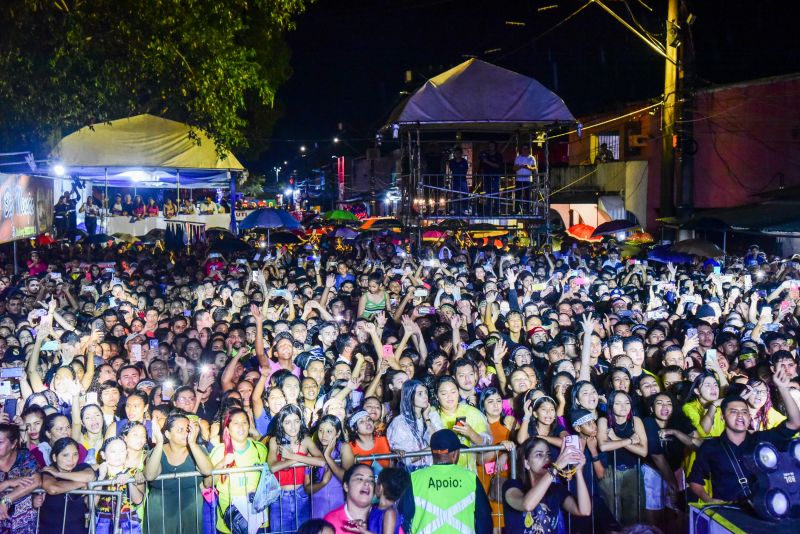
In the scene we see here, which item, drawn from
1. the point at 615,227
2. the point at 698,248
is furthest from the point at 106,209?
the point at 698,248

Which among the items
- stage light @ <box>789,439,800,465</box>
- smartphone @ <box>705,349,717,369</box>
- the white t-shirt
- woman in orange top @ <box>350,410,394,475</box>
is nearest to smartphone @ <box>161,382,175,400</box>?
woman in orange top @ <box>350,410,394,475</box>

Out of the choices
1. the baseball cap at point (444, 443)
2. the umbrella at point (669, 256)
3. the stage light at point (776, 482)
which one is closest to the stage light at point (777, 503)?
the stage light at point (776, 482)

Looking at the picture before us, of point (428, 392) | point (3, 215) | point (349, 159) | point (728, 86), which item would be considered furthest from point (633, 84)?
point (349, 159)

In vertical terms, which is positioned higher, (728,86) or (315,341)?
(728,86)

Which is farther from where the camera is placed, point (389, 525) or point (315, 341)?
point (315, 341)

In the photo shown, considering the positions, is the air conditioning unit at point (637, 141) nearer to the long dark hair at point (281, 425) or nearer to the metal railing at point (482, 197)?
the metal railing at point (482, 197)

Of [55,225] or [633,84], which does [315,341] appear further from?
[633,84]

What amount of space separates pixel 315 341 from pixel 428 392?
3213 mm

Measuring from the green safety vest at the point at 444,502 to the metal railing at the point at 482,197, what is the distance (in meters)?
9.85

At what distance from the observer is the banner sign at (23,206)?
11461mm

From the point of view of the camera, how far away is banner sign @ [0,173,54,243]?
11461 millimetres

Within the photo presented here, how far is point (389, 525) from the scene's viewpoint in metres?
5.33

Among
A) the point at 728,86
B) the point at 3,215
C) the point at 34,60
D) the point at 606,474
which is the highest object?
the point at 728,86

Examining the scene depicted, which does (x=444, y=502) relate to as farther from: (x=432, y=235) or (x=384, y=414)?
(x=432, y=235)
